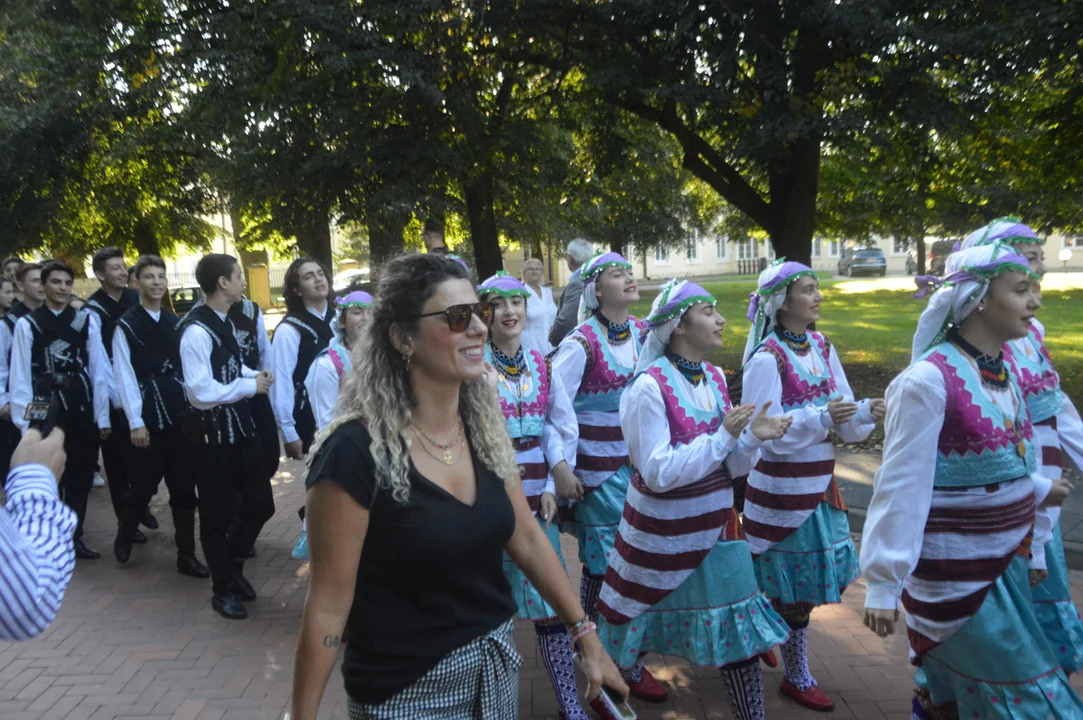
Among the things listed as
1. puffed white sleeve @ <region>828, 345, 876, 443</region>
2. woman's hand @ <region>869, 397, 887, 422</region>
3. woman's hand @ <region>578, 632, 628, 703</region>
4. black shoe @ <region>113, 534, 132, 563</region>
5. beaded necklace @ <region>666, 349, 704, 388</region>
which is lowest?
black shoe @ <region>113, 534, 132, 563</region>

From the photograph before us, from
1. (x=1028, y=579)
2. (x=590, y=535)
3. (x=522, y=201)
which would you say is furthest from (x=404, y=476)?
(x=522, y=201)

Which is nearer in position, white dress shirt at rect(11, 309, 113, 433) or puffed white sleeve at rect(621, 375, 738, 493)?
puffed white sleeve at rect(621, 375, 738, 493)

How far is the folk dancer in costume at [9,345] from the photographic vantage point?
7855mm

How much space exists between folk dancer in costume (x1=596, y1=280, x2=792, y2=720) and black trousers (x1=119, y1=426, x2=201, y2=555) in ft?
10.7

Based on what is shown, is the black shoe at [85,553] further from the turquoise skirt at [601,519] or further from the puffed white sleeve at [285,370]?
the turquoise skirt at [601,519]

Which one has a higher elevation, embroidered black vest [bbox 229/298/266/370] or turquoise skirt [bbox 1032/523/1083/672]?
embroidered black vest [bbox 229/298/266/370]

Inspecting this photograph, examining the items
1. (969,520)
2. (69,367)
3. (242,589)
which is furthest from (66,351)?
(969,520)

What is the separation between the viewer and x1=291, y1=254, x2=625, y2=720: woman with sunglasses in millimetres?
2285

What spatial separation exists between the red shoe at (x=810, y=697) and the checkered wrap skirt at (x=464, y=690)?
2.27 metres

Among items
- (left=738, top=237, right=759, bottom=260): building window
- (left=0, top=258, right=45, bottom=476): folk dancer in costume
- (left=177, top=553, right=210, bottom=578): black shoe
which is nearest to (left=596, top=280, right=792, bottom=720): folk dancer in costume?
(left=177, top=553, right=210, bottom=578): black shoe

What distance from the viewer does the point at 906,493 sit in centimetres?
293

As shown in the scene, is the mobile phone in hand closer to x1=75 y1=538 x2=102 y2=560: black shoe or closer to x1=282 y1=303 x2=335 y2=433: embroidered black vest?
x1=282 y1=303 x2=335 y2=433: embroidered black vest

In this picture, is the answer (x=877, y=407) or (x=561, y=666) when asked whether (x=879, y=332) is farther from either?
(x=561, y=666)

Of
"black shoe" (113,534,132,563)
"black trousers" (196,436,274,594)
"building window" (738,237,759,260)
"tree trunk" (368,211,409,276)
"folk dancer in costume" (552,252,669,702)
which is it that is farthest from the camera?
"building window" (738,237,759,260)
